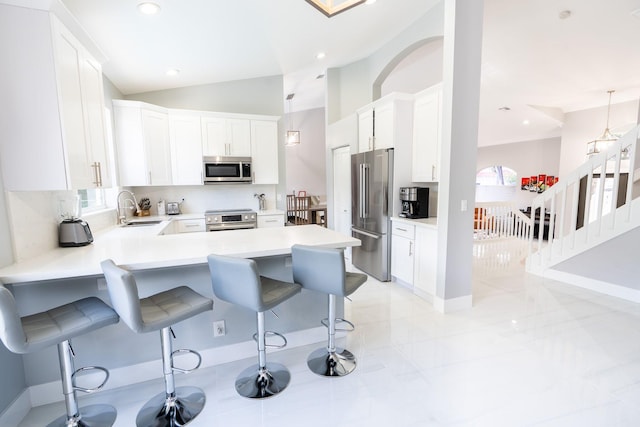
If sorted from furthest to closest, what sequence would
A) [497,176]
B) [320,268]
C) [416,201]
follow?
[497,176] < [416,201] < [320,268]

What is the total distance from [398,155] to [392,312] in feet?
6.33

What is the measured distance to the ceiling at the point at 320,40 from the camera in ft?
9.36

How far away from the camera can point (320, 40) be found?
3938mm

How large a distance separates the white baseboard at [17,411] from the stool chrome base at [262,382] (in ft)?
4.12

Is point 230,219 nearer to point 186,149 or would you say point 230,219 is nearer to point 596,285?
point 186,149

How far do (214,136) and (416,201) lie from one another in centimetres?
318

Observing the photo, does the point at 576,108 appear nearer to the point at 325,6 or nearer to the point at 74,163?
the point at 325,6

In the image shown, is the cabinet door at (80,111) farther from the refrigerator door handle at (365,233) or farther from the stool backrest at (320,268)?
the refrigerator door handle at (365,233)

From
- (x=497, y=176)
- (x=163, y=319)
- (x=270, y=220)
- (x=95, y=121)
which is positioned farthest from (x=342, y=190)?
(x=497, y=176)

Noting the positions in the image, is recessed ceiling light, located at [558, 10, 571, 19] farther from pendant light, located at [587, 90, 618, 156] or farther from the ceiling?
pendant light, located at [587, 90, 618, 156]

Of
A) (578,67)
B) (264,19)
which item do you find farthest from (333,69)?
(578,67)

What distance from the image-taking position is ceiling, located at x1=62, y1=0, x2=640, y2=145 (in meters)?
2.85

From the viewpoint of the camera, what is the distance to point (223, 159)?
475cm

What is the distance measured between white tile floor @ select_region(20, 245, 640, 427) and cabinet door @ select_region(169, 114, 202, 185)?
3.16m
